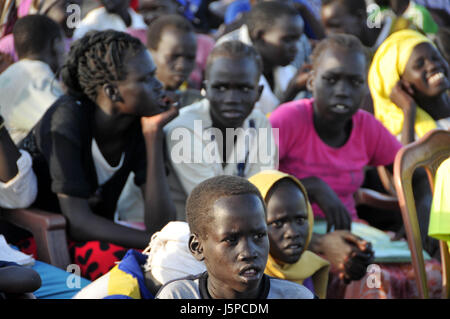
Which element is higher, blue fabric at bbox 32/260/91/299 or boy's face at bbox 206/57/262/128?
boy's face at bbox 206/57/262/128

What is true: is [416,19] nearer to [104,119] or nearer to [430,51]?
[430,51]

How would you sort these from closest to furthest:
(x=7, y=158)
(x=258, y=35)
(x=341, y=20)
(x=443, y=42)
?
1. (x=7, y=158)
2. (x=258, y=35)
3. (x=443, y=42)
4. (x=341, y=20)

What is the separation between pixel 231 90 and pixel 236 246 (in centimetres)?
168

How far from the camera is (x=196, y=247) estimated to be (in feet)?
8.51

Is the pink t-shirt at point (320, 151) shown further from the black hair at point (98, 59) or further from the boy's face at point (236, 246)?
the boy's face at point (236, 246)

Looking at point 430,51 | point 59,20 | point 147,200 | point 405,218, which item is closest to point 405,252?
point 405,218

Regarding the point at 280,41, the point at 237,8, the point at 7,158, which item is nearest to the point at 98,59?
the point at 7,158

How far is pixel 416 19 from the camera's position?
684cm

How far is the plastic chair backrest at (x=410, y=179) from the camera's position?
350 centimetres

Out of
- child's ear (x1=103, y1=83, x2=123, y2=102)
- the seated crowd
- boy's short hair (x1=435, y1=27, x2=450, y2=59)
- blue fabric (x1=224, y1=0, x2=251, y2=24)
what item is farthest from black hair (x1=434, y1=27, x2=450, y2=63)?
child's ear (x1=103, y1=83, x2=123, y2=102)

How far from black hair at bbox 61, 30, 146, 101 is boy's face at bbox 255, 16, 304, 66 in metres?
1.86

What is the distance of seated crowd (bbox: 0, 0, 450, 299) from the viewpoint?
2.60 meters

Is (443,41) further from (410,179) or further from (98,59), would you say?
(98,59)

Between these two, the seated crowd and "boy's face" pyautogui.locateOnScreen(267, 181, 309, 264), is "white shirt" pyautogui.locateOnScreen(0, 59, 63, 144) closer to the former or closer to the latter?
the seated crowd
